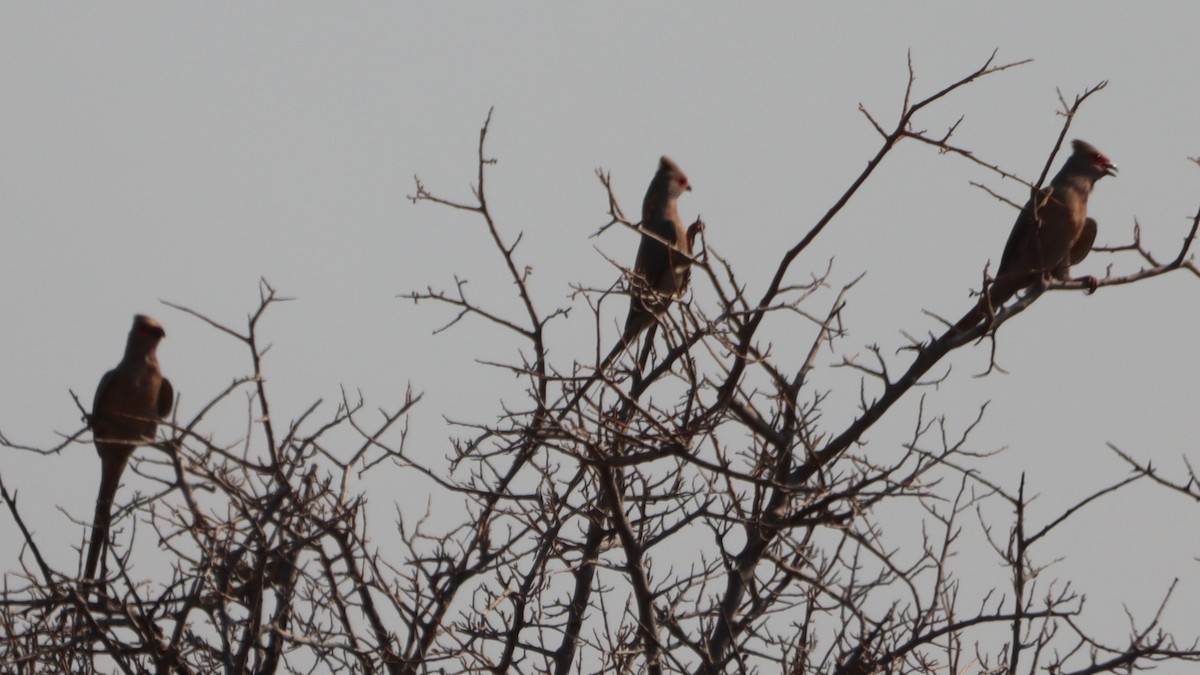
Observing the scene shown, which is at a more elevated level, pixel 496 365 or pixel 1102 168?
pixel 1102 168

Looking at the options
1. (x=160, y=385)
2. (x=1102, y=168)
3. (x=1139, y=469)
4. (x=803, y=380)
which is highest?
(x=1102, y=168)

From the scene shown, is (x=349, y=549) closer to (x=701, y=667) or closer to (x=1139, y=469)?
(x=701, y=667)

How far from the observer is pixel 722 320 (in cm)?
457

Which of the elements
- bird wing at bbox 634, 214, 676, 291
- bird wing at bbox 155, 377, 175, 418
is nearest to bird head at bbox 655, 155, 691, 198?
bird wing at bbox 634, 214, 676, 291

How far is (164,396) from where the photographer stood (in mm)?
7484

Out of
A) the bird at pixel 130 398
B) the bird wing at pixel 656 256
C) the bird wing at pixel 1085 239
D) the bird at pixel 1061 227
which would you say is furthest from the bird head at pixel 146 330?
the bird wing at pixel 1085 239

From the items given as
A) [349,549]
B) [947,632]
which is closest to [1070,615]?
[947,632]

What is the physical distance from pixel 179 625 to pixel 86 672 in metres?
0.86

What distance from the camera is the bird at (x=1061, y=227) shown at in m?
7.38

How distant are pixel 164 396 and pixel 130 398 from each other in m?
0.21

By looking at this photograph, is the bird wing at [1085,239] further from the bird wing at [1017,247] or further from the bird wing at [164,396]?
the bird wing at [164,396]

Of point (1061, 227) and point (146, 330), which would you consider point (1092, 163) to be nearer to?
point (1061, 227)

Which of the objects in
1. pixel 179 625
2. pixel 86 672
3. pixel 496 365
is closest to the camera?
pixel 496 365

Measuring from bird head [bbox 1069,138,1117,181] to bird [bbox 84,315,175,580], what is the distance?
5.10 metres
